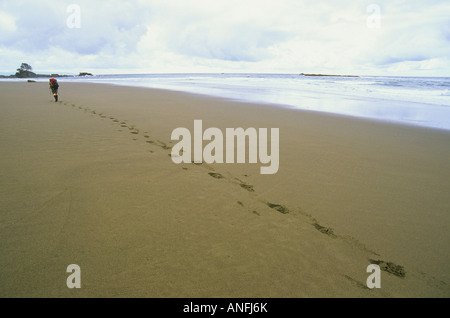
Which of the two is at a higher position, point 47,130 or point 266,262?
point 47,130

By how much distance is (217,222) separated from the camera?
3373 millimetres

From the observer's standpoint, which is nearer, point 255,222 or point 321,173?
point 255,222

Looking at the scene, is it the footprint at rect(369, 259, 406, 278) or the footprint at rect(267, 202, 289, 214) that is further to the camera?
the footprint at rect(267, 202, 289, 214)

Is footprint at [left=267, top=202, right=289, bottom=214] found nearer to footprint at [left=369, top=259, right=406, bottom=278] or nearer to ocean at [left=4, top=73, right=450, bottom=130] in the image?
footprint at [left=369, top=259, right=406, bottom=278]

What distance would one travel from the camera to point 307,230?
3307mm

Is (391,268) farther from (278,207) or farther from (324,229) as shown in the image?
(278,207)

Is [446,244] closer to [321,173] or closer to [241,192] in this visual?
[321,173]

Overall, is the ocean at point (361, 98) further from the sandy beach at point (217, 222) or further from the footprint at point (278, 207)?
the footprint at point (278, 207)

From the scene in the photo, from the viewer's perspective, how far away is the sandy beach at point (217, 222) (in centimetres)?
242

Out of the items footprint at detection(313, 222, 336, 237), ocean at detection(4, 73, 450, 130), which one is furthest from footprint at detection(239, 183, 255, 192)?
ocean at detection(4, 73, 450, 130)

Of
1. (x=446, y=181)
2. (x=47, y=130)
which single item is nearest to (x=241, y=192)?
(x=446, y=181)

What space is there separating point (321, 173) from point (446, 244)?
2.35 meters

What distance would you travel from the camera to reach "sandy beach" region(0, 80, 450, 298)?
2.42 m

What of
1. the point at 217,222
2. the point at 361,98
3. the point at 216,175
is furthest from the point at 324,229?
the point at 361,98
